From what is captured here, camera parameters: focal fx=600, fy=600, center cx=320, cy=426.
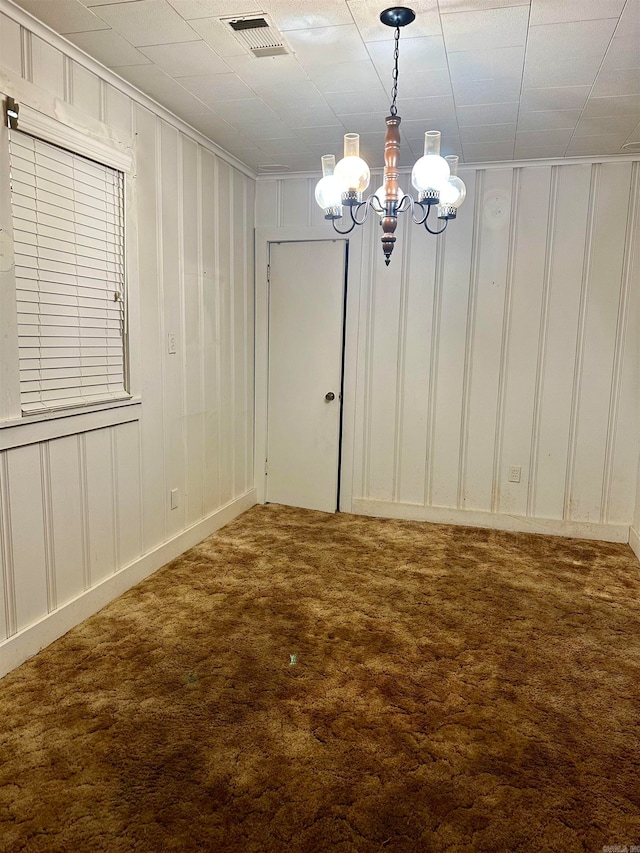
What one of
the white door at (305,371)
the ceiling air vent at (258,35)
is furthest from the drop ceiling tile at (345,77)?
the white door at (305,371)

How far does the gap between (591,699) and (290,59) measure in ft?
9.88

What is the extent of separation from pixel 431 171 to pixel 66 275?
1.67m

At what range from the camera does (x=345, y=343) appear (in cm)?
471

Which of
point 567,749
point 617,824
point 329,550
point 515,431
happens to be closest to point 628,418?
point 515,431

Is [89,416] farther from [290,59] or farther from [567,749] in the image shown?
[567,749]

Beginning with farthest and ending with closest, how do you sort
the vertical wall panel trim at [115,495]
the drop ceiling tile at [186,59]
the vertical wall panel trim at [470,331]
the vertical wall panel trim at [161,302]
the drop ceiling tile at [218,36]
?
the vertical wall panel trim at [470,331], the vertical wall panel trim at [161,302], the vertical wall panel trim at [115,495], the drop ceiling tile at [186,59], the drop ceiling tile at [218,36]

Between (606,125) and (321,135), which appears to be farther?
(321,135)

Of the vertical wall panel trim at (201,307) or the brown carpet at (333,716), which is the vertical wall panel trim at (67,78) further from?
the brown carpet at (333,716)

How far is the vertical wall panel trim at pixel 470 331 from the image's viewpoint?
170 inches

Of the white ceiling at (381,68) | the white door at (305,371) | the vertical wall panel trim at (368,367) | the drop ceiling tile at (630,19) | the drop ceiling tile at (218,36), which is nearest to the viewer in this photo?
the drop ceiling tile at (630,19)

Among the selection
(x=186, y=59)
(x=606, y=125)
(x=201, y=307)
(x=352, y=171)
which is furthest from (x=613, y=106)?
(x=201, y=307)

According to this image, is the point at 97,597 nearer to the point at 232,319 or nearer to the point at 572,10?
the point at 232,319

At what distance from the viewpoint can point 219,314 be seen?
13.9 ft

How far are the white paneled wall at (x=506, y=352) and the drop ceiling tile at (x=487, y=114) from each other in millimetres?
900
